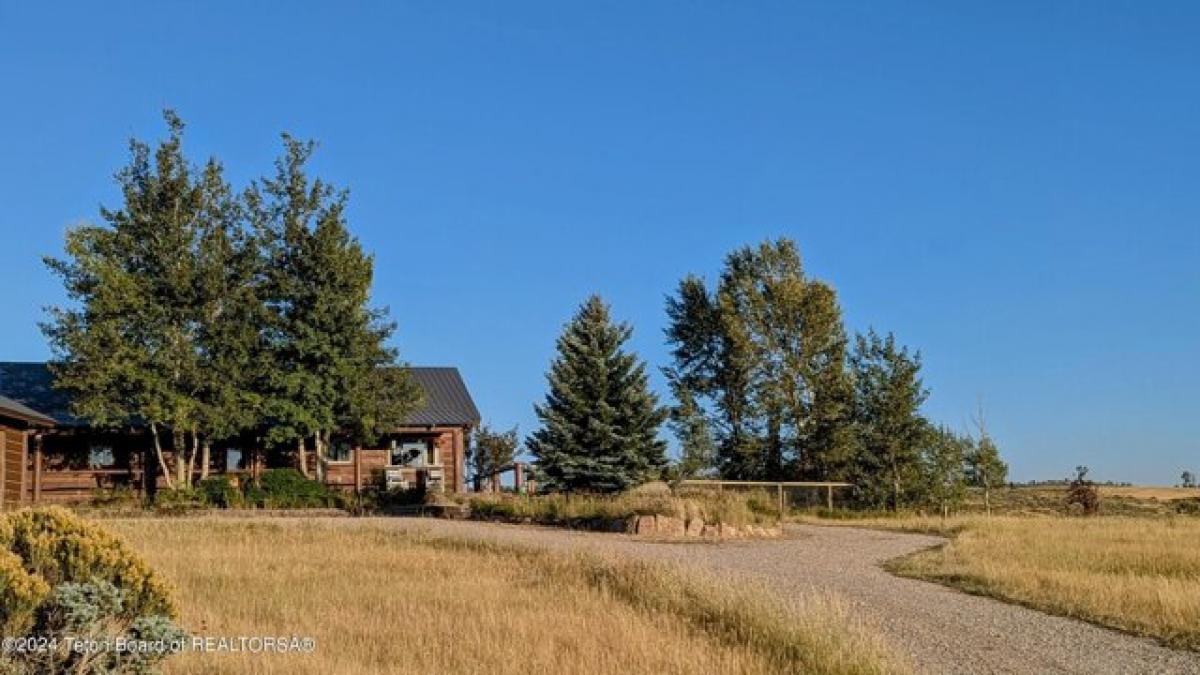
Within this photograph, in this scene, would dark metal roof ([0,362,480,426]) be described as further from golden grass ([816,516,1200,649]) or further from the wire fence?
golden grass ([816,516,1200,649])

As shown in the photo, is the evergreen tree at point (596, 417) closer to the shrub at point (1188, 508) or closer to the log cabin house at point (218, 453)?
the log cabin house at point (218, 453)

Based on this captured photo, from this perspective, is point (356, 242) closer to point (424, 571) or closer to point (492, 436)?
point (492, 436)

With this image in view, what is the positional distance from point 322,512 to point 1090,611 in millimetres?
22577

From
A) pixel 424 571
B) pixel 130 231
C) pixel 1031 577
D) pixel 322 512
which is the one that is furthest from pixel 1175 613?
pixel 130 231

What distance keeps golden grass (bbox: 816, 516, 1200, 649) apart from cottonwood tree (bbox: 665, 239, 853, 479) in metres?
15.1

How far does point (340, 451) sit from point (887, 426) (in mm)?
20709

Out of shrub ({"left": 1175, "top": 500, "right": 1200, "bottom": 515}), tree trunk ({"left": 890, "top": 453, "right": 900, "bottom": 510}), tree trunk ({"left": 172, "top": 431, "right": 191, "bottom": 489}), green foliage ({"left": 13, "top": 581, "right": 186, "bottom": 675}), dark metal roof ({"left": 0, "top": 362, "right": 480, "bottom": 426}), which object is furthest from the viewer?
shrub ({"left": 1175, "top": 500, "right": 1200, "bottom": 515})

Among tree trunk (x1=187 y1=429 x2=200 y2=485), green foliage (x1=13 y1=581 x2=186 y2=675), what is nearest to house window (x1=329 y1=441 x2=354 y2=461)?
tree trunk (x1=187 y1=429 x2=200 y2=485)

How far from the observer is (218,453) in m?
40.3

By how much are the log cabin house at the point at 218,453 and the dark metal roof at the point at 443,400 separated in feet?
0.13

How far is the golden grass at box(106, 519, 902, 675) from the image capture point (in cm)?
838

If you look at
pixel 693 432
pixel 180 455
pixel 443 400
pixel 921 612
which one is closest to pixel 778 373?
pixel 693 432

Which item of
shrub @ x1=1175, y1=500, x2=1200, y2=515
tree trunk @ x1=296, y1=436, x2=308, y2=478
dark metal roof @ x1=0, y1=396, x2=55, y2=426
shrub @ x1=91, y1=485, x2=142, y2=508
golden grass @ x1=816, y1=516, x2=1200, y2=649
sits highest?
dark metal roof @ x1=0, y1=396, x2=55, y2=426

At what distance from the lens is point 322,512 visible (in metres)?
30.0
